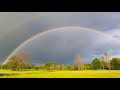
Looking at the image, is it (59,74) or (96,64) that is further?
(96,64)

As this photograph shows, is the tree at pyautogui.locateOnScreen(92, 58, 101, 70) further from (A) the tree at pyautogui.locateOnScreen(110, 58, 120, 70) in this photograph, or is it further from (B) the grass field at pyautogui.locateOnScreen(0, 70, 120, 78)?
(A) the tree at pyautogui.locateOnScreen(110, 58, 120, 70)

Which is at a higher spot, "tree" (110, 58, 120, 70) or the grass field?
"tree" (110, 58, 120, 70)

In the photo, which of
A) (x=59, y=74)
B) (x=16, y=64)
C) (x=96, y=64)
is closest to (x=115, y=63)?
(x=96, y=64)

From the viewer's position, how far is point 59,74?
43.3 ft

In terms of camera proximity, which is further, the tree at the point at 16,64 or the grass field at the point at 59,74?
the tree at the point at 16,64

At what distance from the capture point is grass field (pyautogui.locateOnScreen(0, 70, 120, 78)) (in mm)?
13117

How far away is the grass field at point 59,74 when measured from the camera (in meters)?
13.1

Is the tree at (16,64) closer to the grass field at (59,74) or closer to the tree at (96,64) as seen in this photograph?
the grass field at (59,74)

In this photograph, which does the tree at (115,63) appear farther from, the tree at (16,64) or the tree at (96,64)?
the tree at (16,64)

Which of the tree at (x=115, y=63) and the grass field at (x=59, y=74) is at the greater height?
the tree at (x=115, y=63)

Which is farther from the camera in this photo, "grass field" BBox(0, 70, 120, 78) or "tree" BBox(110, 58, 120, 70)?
"tree" BBox(110, 58, 120, 70)

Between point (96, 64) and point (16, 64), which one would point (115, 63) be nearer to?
point (96, 64)
